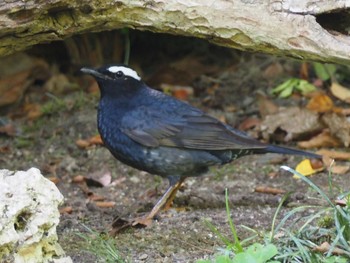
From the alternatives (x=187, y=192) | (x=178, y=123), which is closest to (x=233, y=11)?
(x=178, y=123)

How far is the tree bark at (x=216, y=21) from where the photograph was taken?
4.88 meters

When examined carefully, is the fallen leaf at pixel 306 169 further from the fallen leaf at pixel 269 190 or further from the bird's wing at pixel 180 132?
the bird's wing at pixel 180 132

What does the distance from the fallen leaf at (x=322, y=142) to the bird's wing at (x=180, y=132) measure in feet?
3.36

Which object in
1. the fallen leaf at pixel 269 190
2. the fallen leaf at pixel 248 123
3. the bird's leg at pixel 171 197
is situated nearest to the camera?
the bird's leg at pixel 171 197

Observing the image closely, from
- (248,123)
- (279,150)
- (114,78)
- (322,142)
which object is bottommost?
(248,123)

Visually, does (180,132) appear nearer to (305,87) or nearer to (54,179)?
(54,179)

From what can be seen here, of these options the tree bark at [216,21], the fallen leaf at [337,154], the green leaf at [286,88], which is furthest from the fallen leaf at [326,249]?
the green leaf at [286,88]

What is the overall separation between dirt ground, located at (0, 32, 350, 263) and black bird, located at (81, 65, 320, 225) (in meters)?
0.26

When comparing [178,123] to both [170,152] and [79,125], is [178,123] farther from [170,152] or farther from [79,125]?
[79,125]

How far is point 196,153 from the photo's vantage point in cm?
578

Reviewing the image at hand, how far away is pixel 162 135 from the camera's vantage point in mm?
5758

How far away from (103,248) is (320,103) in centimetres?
333

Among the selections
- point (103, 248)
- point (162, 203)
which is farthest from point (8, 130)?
point (103, 248)

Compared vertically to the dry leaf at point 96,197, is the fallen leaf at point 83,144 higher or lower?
lower
